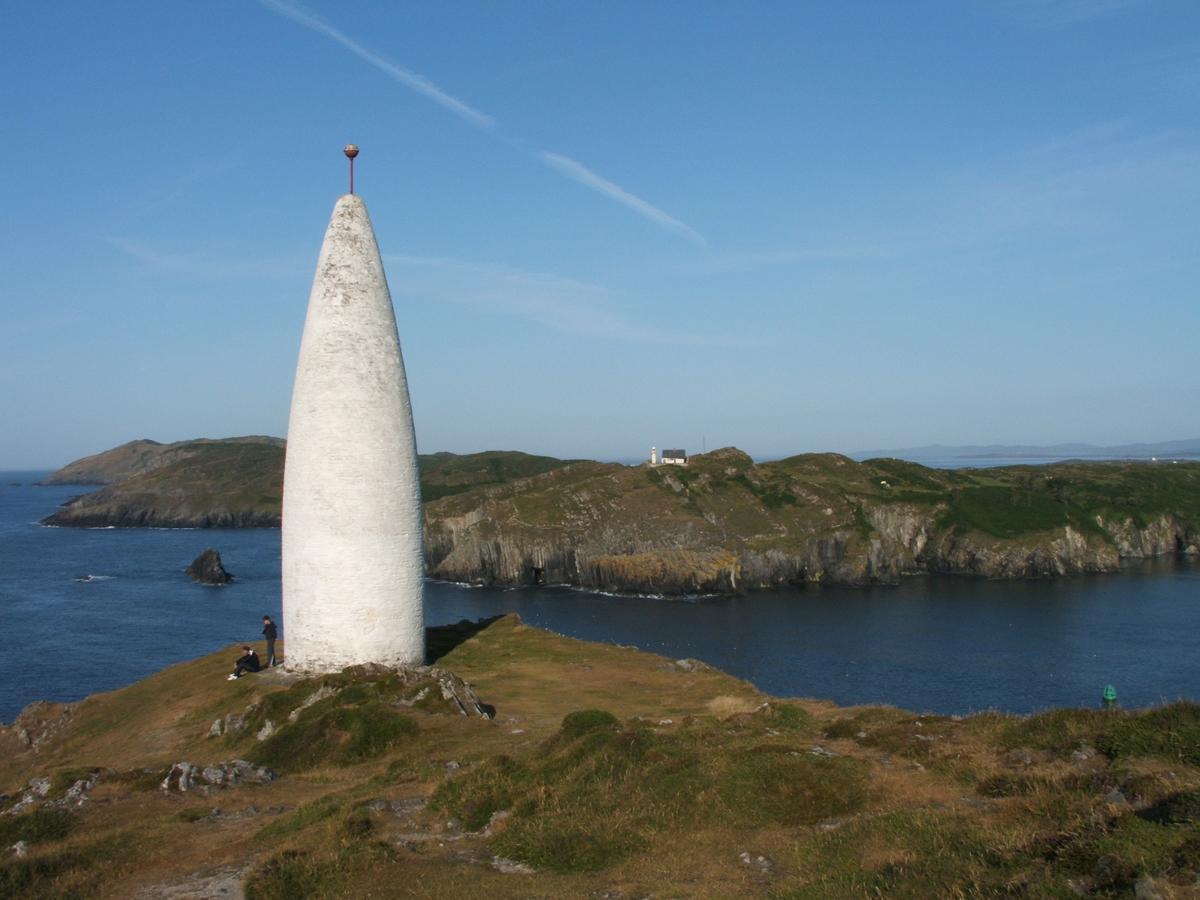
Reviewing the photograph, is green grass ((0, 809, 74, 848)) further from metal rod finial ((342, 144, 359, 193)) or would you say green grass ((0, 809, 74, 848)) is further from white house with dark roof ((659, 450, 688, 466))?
white house with dark roof ((659, 450, 688, 466))

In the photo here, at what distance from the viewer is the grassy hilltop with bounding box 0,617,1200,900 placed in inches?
365

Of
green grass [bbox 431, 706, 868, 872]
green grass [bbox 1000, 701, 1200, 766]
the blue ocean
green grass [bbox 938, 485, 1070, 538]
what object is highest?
green grass [bbox 1000, 701, 1200, 766]

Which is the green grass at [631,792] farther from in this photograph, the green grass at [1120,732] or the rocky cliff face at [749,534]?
the rocky cliff face at [749,534]

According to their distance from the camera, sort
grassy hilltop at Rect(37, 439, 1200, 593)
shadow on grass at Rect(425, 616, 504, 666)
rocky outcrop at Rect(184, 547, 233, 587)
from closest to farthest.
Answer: shadow on grass at Rect(425, 616, 504, 666) < rocky outcrop at Rect(184, 547, 233, 587) < grassy hilltop at Rect(37, 439, 1200, 593)

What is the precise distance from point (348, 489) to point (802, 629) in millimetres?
54837

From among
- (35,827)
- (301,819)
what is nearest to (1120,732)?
(301,819)

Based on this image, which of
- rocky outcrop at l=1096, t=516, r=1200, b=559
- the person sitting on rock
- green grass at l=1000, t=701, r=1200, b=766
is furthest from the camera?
rocky outcrop at l=1096, t=516, r=1200, b=559

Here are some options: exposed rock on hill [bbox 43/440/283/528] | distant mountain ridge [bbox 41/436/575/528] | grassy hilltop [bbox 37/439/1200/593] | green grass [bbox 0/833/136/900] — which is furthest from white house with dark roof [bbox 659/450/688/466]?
green grass [bbox 0/833/136/900]

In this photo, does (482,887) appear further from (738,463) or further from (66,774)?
(738,463)

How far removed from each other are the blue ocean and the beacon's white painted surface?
103ft

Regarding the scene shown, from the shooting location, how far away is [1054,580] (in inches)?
3875

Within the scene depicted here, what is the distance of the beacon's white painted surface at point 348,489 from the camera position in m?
25.2

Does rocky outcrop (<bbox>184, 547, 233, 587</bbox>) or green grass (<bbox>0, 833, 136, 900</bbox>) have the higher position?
green grass (<bbox>0, 833, 136, 900</bbox>)

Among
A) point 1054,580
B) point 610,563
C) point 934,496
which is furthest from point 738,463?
point 1054,580
